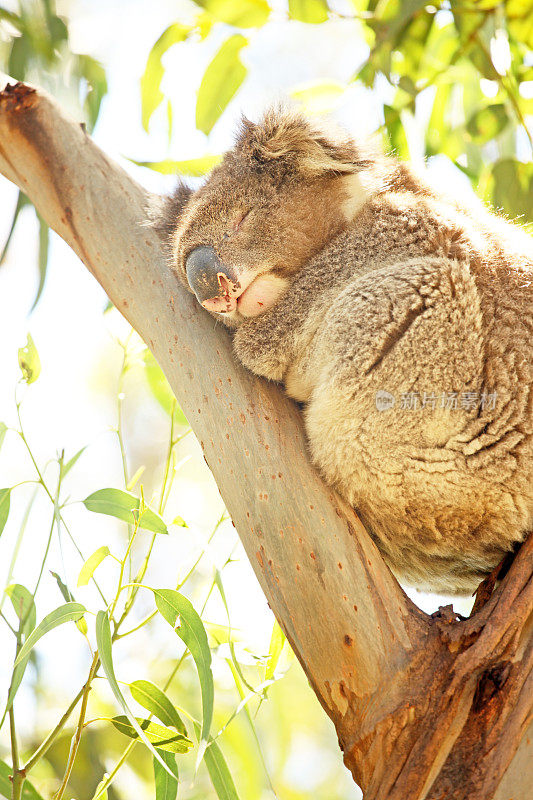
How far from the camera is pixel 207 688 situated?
1.29 metres

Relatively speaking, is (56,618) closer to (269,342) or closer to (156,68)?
(269,342)

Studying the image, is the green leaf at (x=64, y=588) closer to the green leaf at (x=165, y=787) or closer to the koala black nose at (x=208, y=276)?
the green leaf at (x=165, y=787)

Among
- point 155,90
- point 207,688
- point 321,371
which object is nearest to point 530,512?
point 321,371

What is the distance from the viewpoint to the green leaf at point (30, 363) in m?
1.55

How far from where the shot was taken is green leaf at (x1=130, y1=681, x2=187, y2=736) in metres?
1.47

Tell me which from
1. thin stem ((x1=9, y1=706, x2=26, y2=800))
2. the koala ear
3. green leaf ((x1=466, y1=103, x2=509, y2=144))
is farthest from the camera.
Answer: green leaf ((x1=466, y1=103, x2=509, y2=144))

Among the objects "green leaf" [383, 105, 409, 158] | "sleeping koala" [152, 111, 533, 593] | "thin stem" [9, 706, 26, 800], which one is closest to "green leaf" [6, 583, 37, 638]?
"thin stem" [9, 706, 26, 800]

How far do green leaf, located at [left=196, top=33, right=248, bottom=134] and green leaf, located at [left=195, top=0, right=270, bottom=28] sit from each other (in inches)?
3.1

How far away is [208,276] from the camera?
1.58 meters

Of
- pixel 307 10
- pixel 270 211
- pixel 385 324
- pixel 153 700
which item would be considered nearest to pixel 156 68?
pixel 307 10

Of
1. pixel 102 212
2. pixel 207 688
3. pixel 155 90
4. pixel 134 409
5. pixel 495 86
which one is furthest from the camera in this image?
pixel 134 409

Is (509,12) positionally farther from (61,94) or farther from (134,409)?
(134,409)

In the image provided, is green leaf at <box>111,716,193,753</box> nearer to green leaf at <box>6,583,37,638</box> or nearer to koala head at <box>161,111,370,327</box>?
green leaf at <box>6,583,37,638</box>

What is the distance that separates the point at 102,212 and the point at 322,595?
1.11 metres
